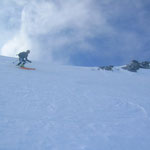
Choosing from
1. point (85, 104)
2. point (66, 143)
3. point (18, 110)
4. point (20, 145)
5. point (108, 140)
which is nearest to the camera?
point (20, 145)

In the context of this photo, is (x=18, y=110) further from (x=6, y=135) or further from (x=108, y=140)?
(x=108, y=140)

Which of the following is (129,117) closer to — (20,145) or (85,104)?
(85,104)

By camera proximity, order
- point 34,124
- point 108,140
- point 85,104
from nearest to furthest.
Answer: point 108,140, point 34,124, point 85,104

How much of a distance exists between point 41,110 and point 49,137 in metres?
1.79

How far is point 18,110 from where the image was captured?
527 centimetres

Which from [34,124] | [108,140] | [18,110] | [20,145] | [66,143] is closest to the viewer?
[20,145]

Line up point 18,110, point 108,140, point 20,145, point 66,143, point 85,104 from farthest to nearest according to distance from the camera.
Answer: point 85,104
point 18,110
point 108,140
point 66,143
point 20,145

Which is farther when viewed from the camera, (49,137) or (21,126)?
(21,126)

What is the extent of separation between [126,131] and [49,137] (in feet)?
7.79

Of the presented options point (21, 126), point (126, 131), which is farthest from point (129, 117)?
point (21, 126)

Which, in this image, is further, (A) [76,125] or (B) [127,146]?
(A) [76,125]

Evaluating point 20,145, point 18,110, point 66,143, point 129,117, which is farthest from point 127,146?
point 18,110

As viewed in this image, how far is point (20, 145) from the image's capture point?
3402 mm

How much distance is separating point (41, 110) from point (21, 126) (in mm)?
1335
